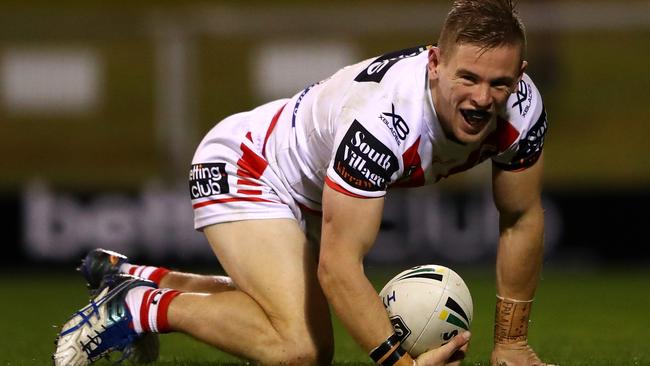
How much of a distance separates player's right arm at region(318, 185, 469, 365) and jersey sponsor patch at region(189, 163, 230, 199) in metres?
1.03

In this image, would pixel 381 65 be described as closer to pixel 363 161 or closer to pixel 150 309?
pixel 363 161

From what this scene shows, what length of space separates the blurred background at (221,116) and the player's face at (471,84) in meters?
6.22

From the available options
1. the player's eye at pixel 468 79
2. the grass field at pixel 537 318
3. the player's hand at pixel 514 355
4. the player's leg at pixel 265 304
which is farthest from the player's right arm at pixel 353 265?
the grass field at pixel 537 318

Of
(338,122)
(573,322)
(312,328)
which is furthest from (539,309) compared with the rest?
(338,122)

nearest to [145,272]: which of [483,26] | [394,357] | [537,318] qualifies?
[394,357]

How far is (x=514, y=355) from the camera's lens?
516 cm

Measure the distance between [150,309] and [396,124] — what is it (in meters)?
1.46

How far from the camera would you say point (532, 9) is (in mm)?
12711

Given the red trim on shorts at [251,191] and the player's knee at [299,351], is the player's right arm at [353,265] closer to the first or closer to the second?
the player's knee at [299,351]

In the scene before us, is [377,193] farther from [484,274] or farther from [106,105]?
[106,105]

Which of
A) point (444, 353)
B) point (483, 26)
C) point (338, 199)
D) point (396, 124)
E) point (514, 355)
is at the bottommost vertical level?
point (514, 355)

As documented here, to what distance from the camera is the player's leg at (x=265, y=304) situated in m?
5.11

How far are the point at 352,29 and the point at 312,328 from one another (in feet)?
25.3

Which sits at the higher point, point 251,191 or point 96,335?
point 251,191
